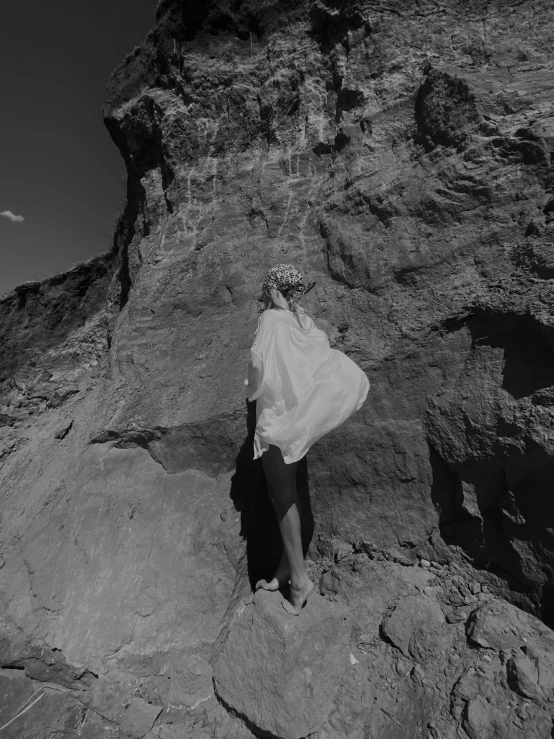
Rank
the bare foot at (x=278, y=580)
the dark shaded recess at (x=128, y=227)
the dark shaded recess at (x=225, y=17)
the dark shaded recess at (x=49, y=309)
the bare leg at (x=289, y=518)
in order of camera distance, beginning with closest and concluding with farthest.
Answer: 1. the bare leg at (x=289, y=518)
2. the bare foot at (x=278, y=580)
3. the dark shaded recess at (x=225, y=17)
4. the dark shaded recess at (x=128, y=227)
5. the dark shaded recess at (x=49, y=309)

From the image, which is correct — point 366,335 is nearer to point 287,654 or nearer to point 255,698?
point 287,654

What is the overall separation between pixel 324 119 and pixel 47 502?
4464mm

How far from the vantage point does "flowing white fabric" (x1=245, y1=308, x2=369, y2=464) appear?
91.4 inches

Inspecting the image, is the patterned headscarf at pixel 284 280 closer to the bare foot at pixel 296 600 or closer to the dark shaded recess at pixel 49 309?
the bare foot at pixel 296 600

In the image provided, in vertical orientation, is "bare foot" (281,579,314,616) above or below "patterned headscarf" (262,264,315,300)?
below

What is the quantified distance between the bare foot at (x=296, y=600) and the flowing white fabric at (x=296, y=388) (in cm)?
93

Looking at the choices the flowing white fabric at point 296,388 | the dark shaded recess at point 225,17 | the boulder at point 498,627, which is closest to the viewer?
the boulder at point 498,627

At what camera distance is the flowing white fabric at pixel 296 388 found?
2320 mm

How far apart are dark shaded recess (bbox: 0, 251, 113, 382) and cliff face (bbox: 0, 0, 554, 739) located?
2315 mm

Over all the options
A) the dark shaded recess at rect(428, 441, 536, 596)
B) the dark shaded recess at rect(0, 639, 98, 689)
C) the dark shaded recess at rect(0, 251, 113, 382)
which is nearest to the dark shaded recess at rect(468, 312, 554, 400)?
the dark shaded recess at rect(428, 441, 536, 596)

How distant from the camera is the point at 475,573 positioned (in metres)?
2.51

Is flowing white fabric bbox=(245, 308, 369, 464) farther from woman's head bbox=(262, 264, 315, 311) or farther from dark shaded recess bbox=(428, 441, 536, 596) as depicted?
dark shaded recess bbox=(428, 441, 536, 596)

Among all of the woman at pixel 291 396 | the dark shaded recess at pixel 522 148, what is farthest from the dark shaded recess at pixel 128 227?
the dark shaded recess at pixel 522 148

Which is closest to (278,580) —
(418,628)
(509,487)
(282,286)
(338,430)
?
(418,628)
